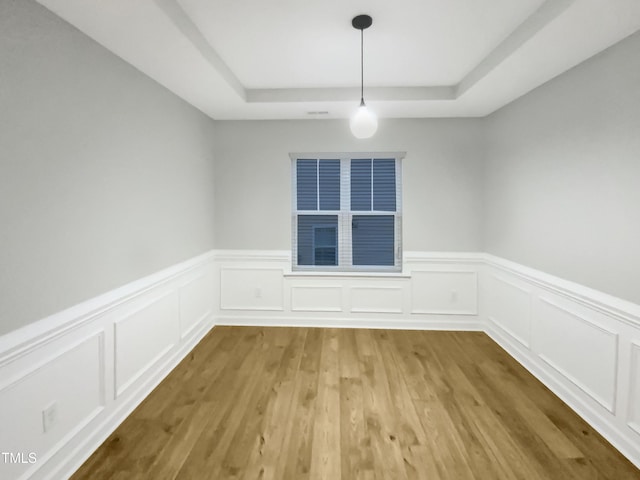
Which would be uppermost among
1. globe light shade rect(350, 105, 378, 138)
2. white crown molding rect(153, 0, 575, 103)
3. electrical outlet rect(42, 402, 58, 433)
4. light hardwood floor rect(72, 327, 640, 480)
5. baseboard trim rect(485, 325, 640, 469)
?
white crown molding rect(153, 0, 575, 103)

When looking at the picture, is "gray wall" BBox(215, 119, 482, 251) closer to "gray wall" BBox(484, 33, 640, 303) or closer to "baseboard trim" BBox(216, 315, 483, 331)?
"gray wall" BBox(484, 33, 640, 303)

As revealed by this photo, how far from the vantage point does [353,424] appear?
8.17 ft

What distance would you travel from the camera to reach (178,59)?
2.57m

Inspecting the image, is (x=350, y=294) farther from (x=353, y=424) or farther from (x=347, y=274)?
(x=353, y=424)

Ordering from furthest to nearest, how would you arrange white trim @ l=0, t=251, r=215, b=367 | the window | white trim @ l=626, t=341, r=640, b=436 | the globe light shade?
1. the window
2. the globe light shade
3. white trim @ l=626, t=341, r=640, b=436
4. white trim @ l=0, t=251, r=215, b=367

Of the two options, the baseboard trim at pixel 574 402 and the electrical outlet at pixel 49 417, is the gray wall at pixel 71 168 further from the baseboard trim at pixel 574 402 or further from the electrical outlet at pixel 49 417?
the baseboard trim at pixel 574 402

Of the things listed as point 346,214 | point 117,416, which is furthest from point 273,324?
point 117,416

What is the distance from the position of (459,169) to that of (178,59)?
10.8 ft

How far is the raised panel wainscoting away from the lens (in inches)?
74.0

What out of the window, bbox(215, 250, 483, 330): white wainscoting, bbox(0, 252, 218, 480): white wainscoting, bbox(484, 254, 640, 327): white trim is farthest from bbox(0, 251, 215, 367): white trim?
bbox(484, 254, 640, 327): white trim

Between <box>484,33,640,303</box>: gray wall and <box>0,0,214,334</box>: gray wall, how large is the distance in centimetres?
331

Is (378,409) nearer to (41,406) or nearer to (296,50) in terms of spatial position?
(41,406)


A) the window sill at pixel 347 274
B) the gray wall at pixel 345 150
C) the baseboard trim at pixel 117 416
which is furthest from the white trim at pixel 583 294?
the baseboard trim at pixel 117 416

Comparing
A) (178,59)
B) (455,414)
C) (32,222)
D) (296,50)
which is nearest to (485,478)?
(455,414)
